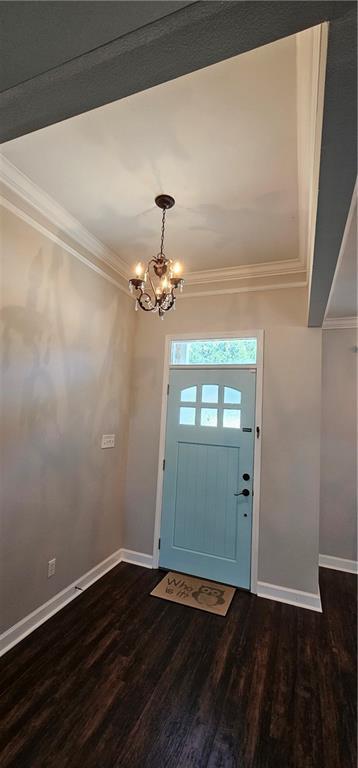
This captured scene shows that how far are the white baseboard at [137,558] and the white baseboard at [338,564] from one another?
191 centimetres

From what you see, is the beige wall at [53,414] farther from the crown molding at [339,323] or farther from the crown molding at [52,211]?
the crown molding at [339,323]

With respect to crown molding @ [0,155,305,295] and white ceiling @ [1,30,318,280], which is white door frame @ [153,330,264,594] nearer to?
crown molding @ [0,155,305,295]

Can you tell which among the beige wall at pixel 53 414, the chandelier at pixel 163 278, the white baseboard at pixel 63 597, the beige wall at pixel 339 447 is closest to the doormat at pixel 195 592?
the white baseboard at pixel 63 597

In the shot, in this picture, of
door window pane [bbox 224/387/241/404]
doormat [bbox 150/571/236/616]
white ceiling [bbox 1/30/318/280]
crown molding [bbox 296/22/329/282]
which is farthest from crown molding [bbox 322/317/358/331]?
doormat [bbox 150/571/236/616]

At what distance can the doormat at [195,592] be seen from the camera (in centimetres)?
266

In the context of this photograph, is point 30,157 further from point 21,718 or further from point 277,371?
point 21,718

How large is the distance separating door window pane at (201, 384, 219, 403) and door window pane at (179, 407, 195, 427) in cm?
18

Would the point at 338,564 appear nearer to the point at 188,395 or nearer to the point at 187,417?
the point at 187,417

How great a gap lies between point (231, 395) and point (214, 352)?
0.48 m

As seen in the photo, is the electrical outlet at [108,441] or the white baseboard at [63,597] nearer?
the white baseboard at [63,597]

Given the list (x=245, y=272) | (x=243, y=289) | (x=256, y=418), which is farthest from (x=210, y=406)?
(x=245, y=272)

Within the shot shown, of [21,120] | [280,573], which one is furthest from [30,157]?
[280,573]

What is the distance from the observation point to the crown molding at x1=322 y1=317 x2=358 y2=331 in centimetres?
357

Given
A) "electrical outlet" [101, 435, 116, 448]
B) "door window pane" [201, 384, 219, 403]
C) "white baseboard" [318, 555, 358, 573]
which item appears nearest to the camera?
"electrical outlet" [101, 435, 116, 448]
